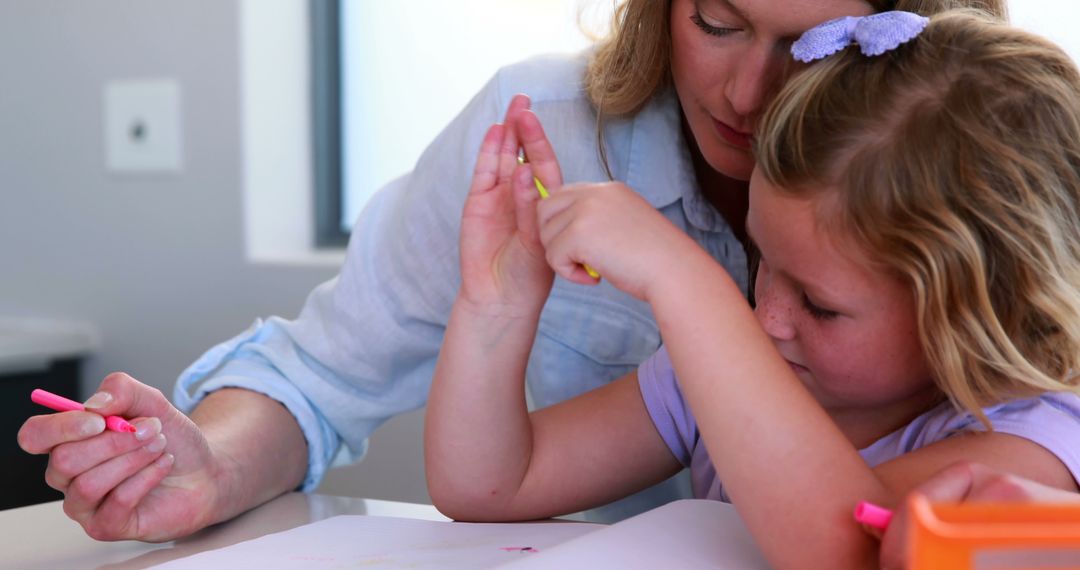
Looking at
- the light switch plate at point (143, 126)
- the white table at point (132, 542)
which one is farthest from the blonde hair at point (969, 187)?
the light switch plate at point (143, 126)

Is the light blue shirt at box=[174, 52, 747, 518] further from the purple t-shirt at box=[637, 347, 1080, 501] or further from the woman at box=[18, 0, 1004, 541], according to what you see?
the purple t-shirt at box=[637, 347, 1080, 501]

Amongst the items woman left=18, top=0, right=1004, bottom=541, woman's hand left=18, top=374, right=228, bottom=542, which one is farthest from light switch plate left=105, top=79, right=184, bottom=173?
woman's hand left=18, top=374, right=228, bottom=542

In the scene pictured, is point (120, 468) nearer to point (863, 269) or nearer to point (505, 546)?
point (505, 546)

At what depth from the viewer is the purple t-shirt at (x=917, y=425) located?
2.51 ft

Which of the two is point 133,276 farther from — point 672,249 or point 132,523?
point 672,249

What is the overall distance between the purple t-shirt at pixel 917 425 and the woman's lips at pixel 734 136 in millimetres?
176

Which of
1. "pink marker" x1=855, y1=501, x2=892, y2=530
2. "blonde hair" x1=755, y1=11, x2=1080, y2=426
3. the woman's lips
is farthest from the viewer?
the woman's lips

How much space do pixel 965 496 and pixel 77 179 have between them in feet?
5.63

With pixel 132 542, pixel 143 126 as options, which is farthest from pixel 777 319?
pixel 143 126

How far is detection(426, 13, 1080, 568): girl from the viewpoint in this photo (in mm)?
692

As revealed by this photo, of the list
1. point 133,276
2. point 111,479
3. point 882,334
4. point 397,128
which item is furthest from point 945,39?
point 133,276

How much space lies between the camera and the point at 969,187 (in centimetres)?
73

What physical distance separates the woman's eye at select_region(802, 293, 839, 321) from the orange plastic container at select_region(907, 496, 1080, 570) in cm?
→ 34

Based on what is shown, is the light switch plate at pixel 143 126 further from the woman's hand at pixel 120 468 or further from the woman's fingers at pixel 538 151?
the woman's fingers at pixel 538 151
